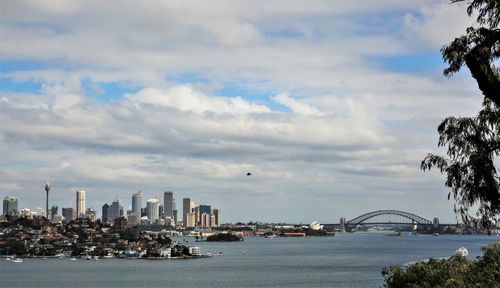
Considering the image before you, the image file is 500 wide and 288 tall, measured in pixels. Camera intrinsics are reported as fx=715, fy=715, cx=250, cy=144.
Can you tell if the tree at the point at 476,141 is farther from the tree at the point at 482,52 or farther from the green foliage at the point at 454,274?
the green foliage at the point at 454,274

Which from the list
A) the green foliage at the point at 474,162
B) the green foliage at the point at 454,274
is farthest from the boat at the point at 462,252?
the green foliage at the point at 474,162

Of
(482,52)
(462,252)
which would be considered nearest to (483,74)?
(482,52)

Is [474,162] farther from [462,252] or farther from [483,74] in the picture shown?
[462,252]

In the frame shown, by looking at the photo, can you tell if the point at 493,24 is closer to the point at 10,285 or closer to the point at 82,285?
the point at 82,285

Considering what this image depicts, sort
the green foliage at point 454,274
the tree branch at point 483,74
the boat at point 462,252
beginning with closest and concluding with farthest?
the tree branch at point 483,74 → the green foliage at point 454,274 → the boat at point 462,252

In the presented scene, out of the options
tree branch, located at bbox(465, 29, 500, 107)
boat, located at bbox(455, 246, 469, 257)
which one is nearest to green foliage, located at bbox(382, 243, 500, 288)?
boat, located at bbox(455, 246, 469, 257)

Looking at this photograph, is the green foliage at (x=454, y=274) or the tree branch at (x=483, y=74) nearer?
the tree branch at (x=483, y=74)

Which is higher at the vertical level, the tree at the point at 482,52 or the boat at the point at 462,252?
the tree at the point at 482,52

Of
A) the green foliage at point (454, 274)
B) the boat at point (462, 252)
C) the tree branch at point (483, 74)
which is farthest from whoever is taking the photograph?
the boat at point (462, 252)

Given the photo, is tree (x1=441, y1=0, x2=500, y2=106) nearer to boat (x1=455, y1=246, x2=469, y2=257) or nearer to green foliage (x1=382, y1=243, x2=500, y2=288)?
green foliage (x1=382, y1=243, x2=500, y2=288)
